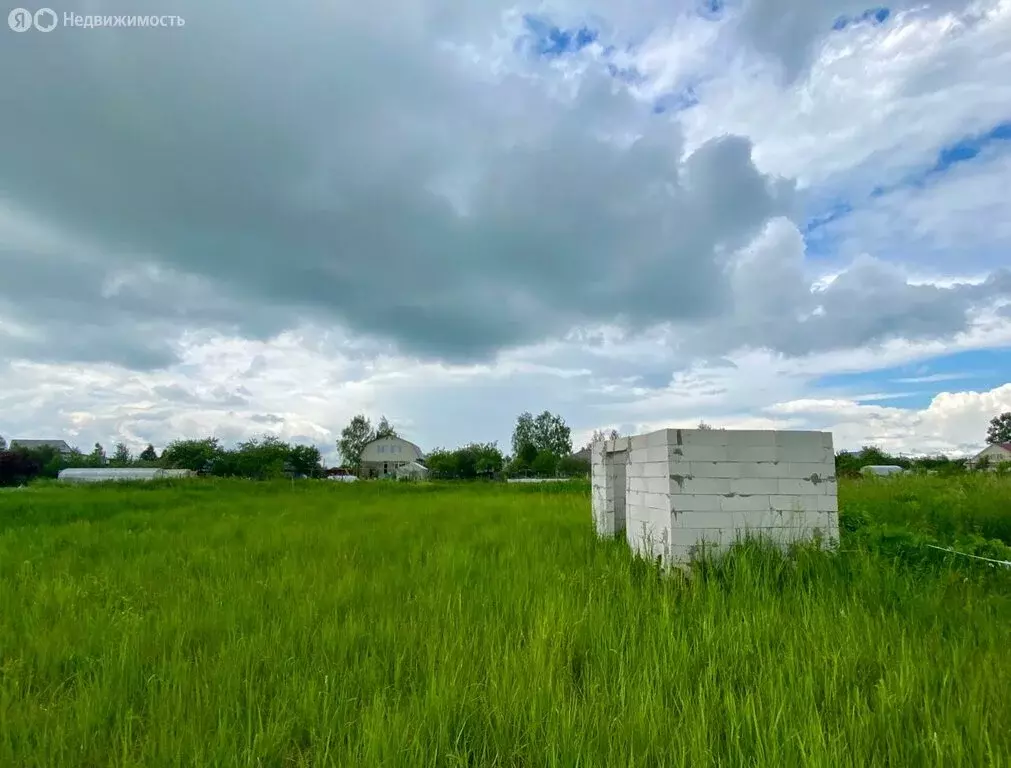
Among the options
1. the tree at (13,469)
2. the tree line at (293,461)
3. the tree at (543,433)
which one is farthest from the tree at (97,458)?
the tree at (543,433)

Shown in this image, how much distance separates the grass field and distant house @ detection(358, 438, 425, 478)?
55664 millimetres

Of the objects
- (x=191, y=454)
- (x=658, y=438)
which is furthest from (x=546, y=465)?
(x=658, y=438)

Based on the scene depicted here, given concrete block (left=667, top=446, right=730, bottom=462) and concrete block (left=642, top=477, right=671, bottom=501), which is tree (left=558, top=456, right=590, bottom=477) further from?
concrete block (left=667, top=446, right=730, bottom=462)

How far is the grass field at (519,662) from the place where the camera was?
2287 millimetres

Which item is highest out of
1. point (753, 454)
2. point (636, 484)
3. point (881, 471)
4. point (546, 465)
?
point (753, 454)

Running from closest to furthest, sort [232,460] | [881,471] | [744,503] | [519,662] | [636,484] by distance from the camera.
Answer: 1. [519,662]
2. [744,503]
3. [636,484]
4. [881,471]
5. [232,460]

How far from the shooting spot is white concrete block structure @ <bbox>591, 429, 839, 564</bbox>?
497 cm

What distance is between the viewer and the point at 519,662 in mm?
2955

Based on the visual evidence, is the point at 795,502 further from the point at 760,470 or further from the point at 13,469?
the point at 13,469

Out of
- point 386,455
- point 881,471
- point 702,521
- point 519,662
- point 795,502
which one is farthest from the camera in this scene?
point 386,455

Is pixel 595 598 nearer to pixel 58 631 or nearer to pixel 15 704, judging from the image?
pixel 15 704

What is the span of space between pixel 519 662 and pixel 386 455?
60.9m

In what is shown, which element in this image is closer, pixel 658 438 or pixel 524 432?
pixel 658 438

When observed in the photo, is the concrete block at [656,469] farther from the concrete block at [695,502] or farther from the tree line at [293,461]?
the tree line at [293,461]
